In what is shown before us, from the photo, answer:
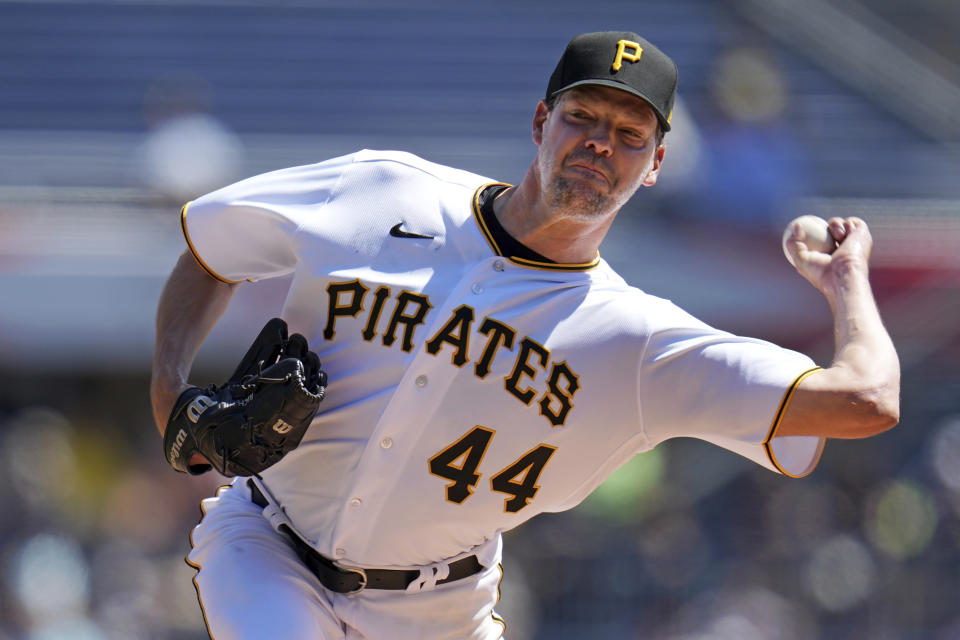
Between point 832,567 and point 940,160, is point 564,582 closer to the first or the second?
point 832,567

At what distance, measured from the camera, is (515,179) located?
30.7 ft

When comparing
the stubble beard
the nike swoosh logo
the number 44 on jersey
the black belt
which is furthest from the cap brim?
the black belt

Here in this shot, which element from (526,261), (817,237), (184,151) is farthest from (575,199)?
(184,151)

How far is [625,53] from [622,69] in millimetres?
61

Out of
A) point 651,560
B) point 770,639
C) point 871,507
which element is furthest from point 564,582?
point 871,507

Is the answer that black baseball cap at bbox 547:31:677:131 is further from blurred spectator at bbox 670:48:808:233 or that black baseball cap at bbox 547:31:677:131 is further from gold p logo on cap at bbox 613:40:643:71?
blurred spectator at bbox 670:48:808:233

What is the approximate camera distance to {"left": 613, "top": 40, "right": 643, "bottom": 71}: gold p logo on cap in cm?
275

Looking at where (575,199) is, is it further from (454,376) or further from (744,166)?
(744,166)

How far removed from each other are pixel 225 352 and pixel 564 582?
261 centimetres

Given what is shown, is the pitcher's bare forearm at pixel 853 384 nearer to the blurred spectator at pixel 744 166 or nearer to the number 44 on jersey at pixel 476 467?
the number 44 on jersey at pixel 476 467

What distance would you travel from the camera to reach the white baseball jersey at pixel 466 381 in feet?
8.81

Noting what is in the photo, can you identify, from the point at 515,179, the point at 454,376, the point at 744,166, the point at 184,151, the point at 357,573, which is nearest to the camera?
the point at 454,376

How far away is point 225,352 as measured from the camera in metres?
7.79

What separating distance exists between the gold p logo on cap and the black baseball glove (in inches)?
37.5
